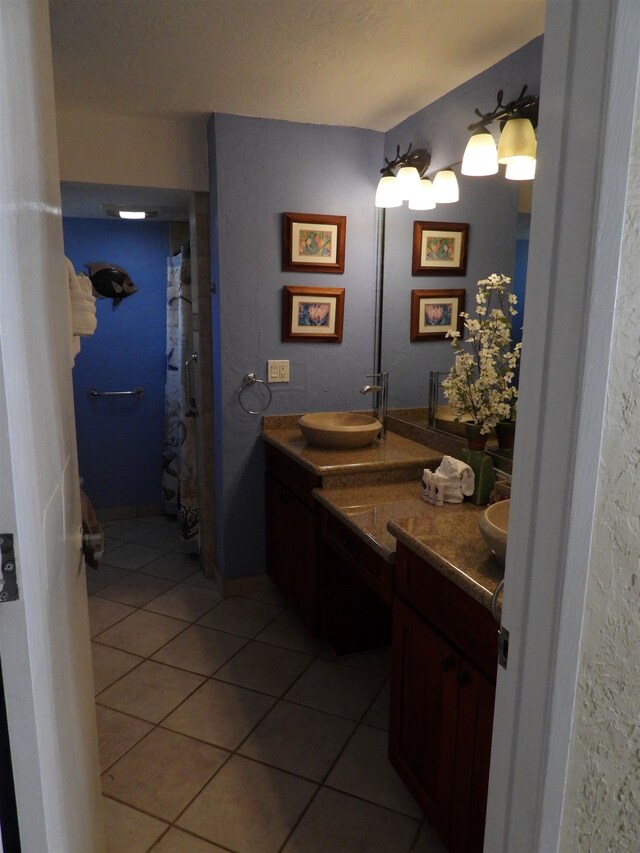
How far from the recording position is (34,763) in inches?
31.3

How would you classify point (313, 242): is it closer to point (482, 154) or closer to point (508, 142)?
point (482, 154)

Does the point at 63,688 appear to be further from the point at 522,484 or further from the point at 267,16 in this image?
the point at 267,16

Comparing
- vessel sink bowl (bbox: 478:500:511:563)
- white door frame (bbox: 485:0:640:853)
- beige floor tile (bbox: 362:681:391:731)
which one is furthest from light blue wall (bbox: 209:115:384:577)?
white door frame (bbox: 485:0:640:853)

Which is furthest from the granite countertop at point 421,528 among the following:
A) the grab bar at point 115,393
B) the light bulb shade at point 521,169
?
the grab bar at point 115,393

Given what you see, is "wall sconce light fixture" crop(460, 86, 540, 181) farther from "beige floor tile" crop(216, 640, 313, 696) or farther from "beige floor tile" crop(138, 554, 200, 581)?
"beige floor tile" crop(138, 554, 200, 581)

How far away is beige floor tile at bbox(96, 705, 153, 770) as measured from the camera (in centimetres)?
197

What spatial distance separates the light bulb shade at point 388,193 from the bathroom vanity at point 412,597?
3.60 feet

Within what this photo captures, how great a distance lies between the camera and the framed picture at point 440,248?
94.9 inches

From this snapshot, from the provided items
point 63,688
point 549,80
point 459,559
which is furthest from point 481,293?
point 63,688


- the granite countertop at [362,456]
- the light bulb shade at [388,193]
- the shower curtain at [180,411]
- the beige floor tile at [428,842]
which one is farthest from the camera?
the shower curtain at [180,411]

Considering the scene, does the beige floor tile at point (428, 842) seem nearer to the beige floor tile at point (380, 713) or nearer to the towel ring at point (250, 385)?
the beige floor tile at point (380, 713)

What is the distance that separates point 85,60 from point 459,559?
2117mm

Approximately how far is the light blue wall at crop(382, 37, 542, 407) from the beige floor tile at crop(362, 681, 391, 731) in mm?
1234

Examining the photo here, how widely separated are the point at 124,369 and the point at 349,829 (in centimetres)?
314
